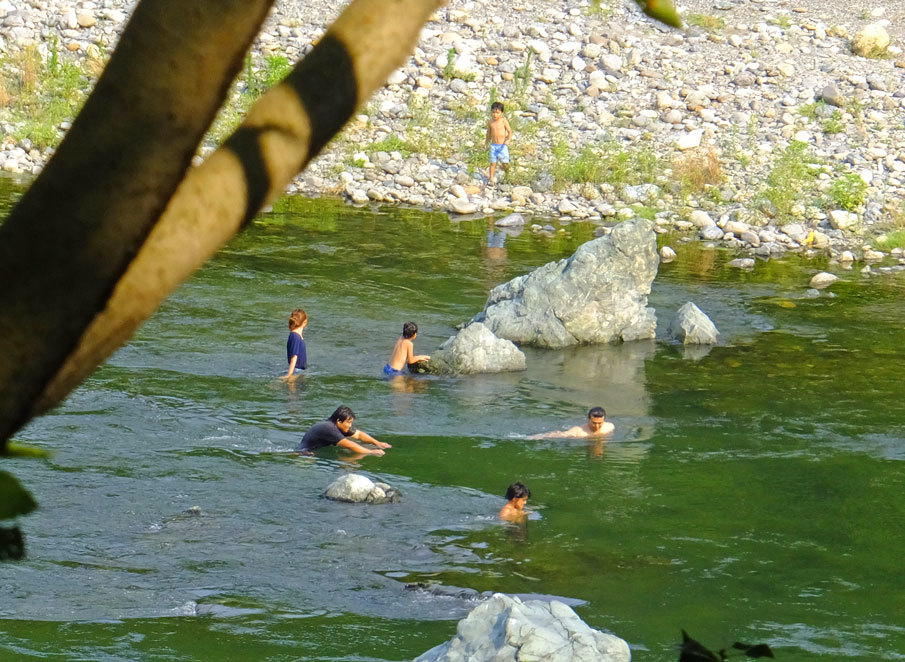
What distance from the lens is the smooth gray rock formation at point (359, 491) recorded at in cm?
1015

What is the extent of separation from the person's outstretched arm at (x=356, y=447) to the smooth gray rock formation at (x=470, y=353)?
2636 millimetres

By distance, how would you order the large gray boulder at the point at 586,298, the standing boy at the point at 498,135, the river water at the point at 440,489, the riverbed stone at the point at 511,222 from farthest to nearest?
the standing boy at the point at 498,135 < the riverbed stone at the point at 511,222 < the large gray boulder at the point at 586,298 < the river water at the point at 440,489

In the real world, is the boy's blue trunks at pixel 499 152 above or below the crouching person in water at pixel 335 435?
above

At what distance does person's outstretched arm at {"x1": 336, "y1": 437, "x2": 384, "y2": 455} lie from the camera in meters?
11.3

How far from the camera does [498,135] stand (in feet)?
73.4

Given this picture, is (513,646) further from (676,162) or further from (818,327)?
(676,162)

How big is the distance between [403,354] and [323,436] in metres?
2.58

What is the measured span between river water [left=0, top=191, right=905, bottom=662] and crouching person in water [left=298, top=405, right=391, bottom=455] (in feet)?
0.71

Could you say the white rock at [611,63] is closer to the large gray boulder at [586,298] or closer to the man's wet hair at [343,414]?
the large gray boulder at [586,298]

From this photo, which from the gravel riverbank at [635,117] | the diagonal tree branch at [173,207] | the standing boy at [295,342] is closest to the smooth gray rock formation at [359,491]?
the standing boy at [295,342]

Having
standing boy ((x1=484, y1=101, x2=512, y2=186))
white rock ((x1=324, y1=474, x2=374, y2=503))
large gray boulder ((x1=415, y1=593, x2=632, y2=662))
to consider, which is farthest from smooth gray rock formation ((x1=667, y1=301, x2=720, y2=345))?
large gray boulder ((x1=415, y1=593, x2=632, y2=662))

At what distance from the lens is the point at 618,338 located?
15.9 meters

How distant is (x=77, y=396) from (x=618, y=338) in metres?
6.54

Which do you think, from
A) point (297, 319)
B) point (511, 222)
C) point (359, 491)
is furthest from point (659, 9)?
point (511, 222)
